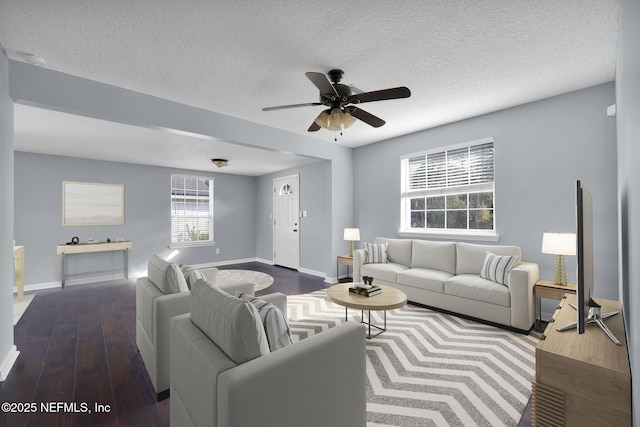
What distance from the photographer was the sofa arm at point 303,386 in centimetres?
106

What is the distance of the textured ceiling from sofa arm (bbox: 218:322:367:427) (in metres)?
2.08

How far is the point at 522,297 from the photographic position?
9.85 feet

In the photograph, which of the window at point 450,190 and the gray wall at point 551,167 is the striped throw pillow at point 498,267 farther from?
the window at point 450,190

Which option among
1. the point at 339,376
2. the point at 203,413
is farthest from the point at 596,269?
the point at 203,413

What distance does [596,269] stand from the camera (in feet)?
10.2

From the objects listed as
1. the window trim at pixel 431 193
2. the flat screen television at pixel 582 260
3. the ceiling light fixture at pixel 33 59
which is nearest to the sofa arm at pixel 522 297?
the window trim at pixel 431 193

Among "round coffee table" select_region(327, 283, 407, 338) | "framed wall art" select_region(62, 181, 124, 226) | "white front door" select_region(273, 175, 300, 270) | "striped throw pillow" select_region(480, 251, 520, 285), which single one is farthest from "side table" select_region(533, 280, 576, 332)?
"framed wall art" select_region(62, 181, 124, 226)

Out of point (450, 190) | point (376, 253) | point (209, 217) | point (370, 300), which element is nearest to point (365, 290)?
point (370, 300)

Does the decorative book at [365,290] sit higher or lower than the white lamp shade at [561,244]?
lower

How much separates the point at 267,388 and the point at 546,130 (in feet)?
13.3

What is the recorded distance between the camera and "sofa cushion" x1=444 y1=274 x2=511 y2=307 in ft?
10.3

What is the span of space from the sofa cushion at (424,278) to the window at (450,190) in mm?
795

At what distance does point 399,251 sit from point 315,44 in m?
3.27

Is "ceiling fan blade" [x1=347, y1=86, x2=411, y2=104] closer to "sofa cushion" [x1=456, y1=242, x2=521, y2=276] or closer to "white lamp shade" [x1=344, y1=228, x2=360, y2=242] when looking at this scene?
"sofa cushion" [x1=456, y1=242, x2=521, y2=276]
